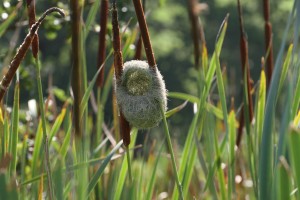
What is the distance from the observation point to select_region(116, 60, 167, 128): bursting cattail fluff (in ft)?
3.27

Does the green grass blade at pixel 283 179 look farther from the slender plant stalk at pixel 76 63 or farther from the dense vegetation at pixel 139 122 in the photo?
the slender plant stalk at pixel 76 63

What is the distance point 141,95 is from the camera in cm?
103

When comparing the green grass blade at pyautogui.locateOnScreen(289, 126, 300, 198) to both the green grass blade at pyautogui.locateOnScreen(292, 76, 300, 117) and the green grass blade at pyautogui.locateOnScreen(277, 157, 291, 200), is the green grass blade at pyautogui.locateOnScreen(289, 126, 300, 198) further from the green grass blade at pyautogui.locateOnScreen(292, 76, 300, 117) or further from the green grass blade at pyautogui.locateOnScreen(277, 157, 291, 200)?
the green grass blade at pyautogui.locateOnScreen(292, 76, 300, 117)

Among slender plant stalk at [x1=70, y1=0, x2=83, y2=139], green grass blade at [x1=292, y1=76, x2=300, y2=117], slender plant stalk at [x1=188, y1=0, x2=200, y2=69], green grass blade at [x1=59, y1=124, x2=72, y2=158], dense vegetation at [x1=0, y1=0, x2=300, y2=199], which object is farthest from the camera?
green grass blade at [x1=59, y1=124, x2=72, y2=158]

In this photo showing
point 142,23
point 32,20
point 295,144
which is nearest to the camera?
point 295,144

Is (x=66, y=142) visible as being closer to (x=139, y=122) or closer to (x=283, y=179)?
(x=139, y=122)

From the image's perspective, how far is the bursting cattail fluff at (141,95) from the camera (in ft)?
3.27

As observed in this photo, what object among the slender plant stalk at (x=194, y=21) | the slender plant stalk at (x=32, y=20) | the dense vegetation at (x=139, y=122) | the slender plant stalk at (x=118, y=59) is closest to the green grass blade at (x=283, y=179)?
the dense vegetation at (x=139, y=122)

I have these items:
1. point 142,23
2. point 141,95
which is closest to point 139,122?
point 141,95

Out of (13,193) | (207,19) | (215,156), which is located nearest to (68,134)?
(215,156)

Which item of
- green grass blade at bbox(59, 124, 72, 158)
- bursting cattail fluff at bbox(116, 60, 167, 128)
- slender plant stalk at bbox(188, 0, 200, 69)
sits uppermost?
slender plant stalk at bbox(188, 0, 200, 69)

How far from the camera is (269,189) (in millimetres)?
832

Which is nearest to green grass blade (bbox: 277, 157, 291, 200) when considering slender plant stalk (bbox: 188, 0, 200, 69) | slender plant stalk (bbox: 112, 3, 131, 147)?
slender plant stalk (bbox: 188, 0, 200, 69)

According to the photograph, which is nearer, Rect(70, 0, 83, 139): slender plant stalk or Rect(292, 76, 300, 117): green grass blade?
Rect(70, 0, 83, 139): slender plant stalk
